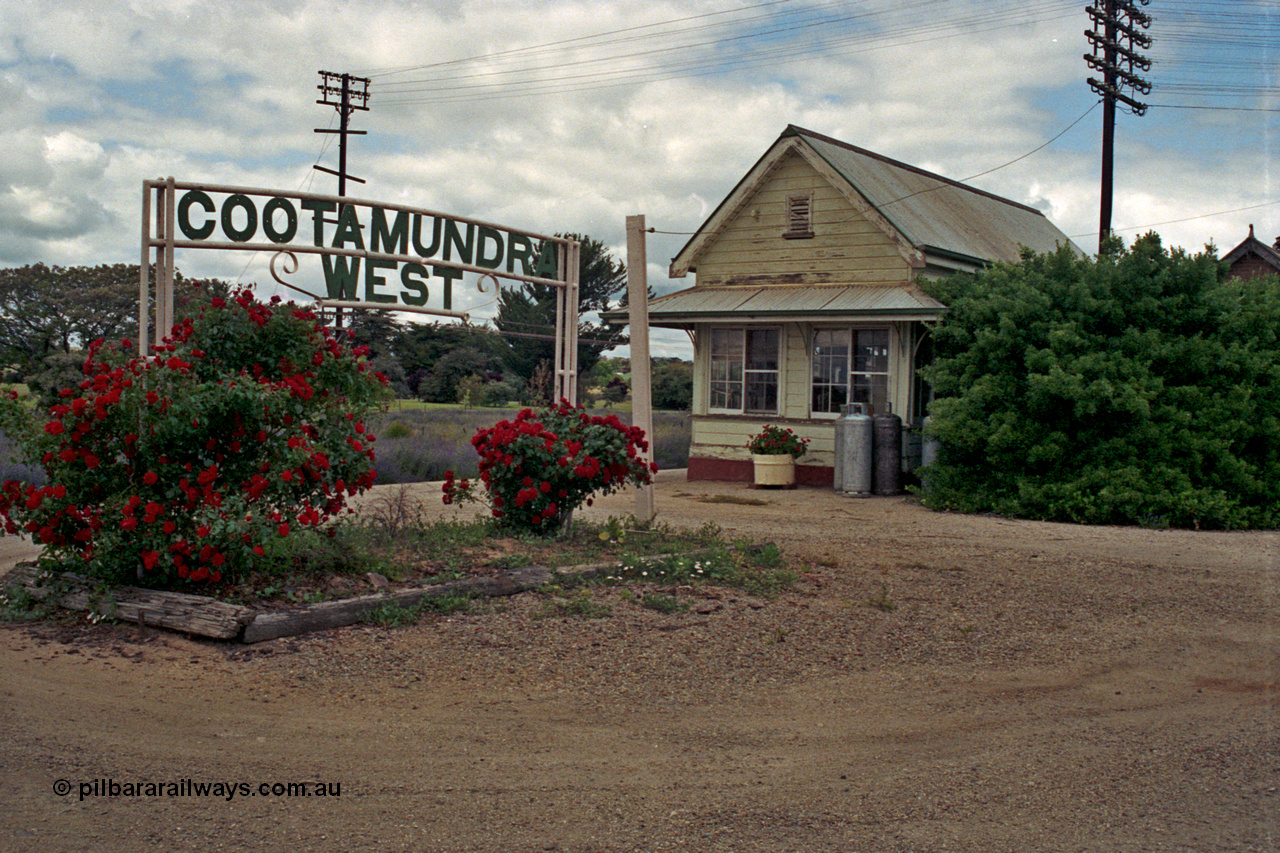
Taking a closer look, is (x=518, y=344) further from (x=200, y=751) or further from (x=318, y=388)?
(x=200, y=751)

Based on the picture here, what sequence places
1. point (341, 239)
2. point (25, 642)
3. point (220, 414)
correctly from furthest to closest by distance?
point (341, 239) < point (220, 414) < point (25, 642)

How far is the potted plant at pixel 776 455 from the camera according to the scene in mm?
15477

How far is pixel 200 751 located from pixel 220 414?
265 cm

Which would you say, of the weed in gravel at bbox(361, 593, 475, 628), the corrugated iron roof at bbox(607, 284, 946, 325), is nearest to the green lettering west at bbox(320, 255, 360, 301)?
the weed in gravel at bbox(361, 593, 475, 628)

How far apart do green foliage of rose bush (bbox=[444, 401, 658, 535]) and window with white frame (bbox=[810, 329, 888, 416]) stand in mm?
7449

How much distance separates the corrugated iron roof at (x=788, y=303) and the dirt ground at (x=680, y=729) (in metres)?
7.29

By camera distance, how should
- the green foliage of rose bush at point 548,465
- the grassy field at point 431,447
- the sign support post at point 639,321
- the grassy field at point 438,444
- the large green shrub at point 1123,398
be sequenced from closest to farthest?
the green foliage of rose bush at point 548,465 → the sign support post at point 639,321 → the large green shrub at point 1123,398 → the grassy field at point 431,447 → the grassy field at point 438,444

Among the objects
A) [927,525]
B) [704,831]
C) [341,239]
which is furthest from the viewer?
[927,525]

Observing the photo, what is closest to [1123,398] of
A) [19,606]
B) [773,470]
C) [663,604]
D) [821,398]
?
[821,398]

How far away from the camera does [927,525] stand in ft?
38.4

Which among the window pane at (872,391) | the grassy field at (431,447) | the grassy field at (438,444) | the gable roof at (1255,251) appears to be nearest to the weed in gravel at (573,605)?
the grassy field at (438,444)

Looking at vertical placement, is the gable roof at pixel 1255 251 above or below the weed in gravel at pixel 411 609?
above

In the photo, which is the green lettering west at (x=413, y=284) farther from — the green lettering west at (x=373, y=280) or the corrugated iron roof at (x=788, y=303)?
the corrugated iron roof at (x=788, y=303)

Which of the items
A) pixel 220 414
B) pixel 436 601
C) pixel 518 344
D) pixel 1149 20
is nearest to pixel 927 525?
pixel 436 601
